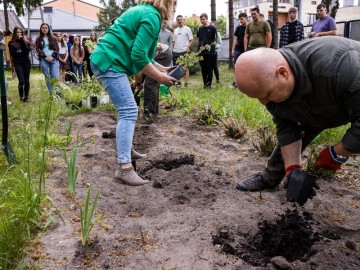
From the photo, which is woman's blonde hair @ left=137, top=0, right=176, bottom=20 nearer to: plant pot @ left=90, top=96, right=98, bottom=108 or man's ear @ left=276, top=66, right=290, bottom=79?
man's ear @ left=276, top=66, right=290, bottom=79

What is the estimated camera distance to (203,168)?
3404mm

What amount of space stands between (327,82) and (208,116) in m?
3.33

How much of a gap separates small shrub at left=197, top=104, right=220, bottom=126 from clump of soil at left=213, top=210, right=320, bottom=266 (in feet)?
9.75

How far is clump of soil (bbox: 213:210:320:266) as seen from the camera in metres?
2.03

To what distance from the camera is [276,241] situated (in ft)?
6.94

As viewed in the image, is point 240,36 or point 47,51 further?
point 240,36

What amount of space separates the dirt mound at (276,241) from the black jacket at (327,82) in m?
0.58

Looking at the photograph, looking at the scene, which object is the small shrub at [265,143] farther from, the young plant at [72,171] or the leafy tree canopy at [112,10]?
the leafy tree canopy at [112,10]

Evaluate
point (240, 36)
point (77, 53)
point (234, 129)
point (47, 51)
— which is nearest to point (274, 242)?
point (234, 129)

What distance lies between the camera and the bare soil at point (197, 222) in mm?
1950

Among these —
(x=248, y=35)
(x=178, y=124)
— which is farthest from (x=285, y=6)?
(x=178, y=124)

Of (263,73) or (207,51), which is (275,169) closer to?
(263,73)

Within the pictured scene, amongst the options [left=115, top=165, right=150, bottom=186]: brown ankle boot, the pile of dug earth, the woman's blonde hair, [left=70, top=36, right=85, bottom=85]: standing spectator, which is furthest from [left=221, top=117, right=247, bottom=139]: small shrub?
[left=70, top=36, right=85, bottom=85]: standing spectator

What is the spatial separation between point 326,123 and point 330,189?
2.98ft
